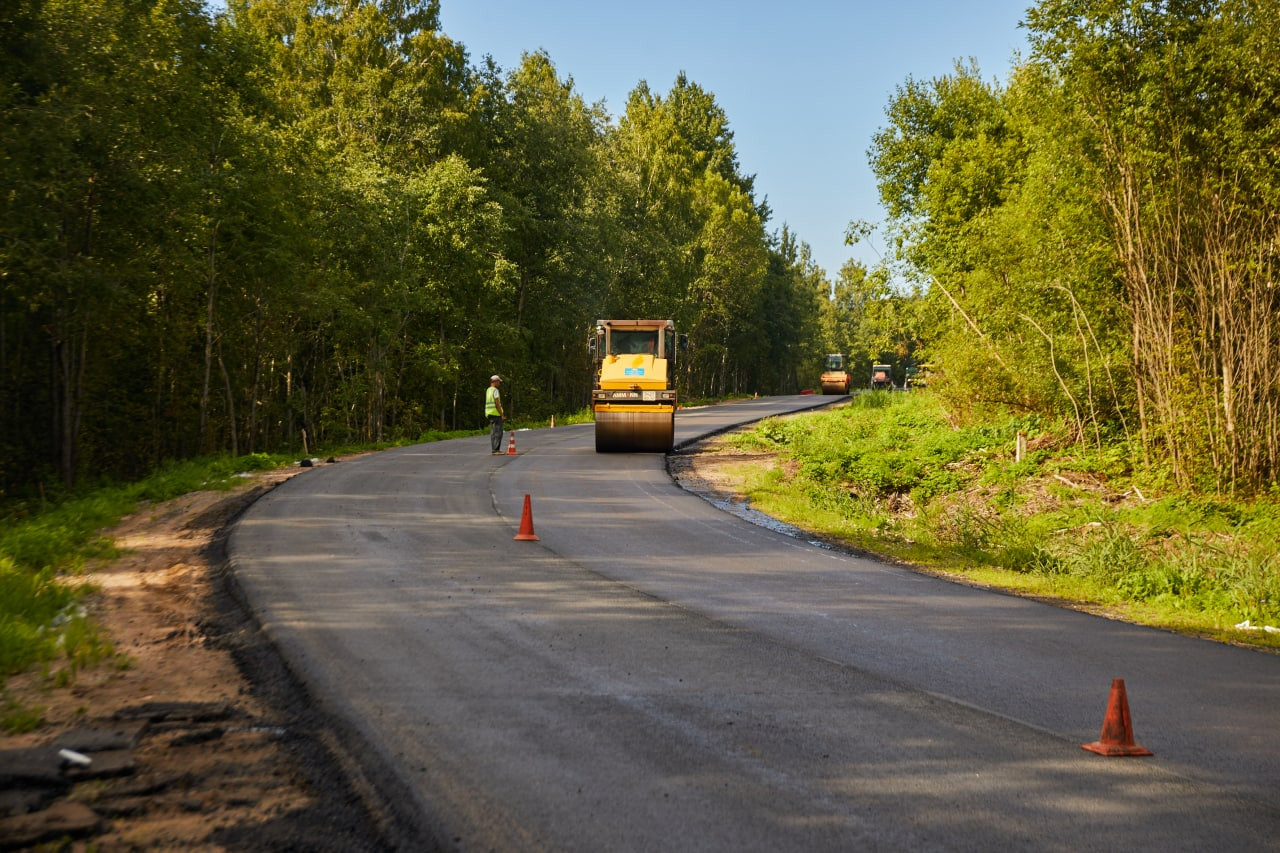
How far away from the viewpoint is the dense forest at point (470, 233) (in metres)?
17.5

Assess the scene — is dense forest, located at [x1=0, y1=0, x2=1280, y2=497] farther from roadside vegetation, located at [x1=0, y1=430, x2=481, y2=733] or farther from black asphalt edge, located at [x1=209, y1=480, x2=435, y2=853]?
black asphalt edge, located at [x1=209, y1=480, x2=435, y2=853]

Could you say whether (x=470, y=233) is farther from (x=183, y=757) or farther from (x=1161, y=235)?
(x=183, y=757)

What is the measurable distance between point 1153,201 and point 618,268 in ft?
126

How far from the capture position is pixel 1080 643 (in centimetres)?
859

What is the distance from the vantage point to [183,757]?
216 inches

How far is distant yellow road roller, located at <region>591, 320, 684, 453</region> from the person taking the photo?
25375 mm

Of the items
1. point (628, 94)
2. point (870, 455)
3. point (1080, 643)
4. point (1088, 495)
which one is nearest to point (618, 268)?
point (628, 94)

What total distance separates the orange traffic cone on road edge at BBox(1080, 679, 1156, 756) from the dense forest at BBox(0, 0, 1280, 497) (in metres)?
13.5

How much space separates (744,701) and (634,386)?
62.1 feet

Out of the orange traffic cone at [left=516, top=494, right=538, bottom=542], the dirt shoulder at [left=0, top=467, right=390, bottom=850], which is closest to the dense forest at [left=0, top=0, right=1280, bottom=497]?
the orange traffic cone at [left=516, top=494, right=538, bottom=542]

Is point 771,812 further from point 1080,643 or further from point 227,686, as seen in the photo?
point 1080,643

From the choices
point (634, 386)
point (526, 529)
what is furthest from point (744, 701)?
point (634, 386)

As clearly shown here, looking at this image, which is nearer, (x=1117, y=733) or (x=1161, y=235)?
(x=1117, y=733)

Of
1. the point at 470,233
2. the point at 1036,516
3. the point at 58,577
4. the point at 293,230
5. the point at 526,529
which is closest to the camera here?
the point at 58,577
